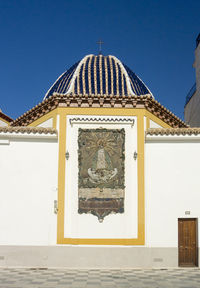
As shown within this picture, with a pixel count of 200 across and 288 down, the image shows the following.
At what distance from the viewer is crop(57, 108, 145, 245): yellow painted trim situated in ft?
42.0

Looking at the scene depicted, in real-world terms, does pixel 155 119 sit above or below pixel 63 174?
above

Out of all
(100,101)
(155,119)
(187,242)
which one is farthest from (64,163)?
(187,242)

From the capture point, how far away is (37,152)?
13.5 meters

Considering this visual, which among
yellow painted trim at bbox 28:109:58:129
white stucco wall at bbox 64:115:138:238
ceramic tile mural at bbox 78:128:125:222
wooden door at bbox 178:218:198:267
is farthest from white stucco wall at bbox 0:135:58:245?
wooden door at bbox 178:218:198:267

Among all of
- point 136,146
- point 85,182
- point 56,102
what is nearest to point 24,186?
point 85,182

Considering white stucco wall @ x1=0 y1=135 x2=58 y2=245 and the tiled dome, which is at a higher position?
the tiled dome

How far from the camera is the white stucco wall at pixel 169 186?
13.2m

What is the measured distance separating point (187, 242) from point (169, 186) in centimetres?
203

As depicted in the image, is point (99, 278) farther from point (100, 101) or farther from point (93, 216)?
point (100, 101)

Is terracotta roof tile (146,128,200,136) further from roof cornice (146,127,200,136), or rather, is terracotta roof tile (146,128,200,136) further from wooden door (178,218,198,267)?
wooden door (178,218,198,267)

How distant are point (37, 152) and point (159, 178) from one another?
4.38 meters

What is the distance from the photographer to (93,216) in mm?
12961

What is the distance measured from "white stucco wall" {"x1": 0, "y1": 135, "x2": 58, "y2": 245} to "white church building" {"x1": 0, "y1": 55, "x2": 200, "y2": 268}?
34mm

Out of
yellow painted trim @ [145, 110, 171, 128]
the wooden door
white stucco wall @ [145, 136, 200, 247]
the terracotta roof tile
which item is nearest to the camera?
white stucco wall @ [145, 136, 200, 247]
